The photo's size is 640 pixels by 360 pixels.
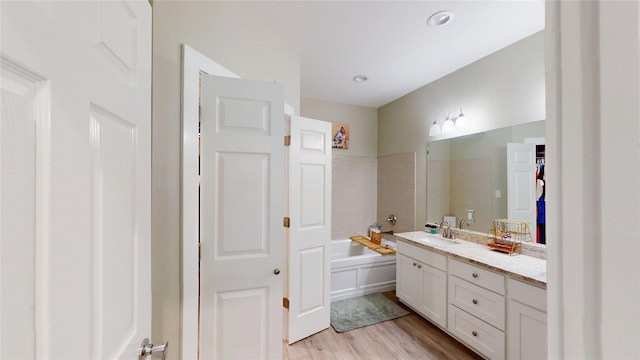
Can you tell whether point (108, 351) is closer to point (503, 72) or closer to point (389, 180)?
→ point (503, 72)

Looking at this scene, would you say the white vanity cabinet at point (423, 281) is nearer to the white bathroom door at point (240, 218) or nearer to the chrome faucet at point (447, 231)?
the chrome faucet at point (447, 231)

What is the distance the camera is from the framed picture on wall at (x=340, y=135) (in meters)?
3.90

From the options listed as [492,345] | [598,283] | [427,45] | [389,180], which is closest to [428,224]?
[389,180]

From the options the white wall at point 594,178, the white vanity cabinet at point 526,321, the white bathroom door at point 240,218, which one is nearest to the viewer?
the white wall at point 594,178

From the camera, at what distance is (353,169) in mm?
4062

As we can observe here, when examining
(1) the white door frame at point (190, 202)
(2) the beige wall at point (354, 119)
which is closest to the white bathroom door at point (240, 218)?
(1) the white door frame at point (190, 202)

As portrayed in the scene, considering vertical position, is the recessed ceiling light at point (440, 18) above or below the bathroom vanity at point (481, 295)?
above

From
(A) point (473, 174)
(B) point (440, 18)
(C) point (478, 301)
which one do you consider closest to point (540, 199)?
(A) point (473, 174)

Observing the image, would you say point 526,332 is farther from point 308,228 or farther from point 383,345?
point 308,228

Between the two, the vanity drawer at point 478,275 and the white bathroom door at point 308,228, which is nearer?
the vanity drawer at point 478,275

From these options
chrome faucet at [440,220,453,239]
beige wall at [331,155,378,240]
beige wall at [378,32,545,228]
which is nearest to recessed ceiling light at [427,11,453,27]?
beige wall at [378,32,545,228]

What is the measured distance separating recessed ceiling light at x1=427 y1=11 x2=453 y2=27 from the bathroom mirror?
1.17 meters

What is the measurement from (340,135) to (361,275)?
7.04ft

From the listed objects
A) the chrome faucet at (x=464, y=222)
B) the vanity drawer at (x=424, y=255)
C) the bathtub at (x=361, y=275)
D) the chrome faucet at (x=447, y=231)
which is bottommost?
the bathtub at (x=361, y=275)
